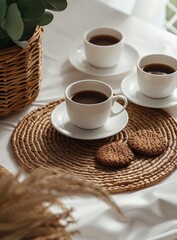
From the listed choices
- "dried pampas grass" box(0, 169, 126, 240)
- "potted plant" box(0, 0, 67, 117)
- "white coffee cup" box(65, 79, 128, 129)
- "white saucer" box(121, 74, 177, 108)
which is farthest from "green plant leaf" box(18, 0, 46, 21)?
"dried pampas grass" box(0, 169, 126, 240)

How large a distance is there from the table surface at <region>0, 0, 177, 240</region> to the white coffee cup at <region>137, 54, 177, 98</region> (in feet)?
0.14

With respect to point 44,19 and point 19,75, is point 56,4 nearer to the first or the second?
point 44,19

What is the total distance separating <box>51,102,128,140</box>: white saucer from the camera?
113cm

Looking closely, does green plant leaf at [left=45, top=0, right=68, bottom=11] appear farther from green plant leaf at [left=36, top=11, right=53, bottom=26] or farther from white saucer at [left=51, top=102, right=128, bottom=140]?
white saucer at [left=51, top=102, right=128, bottom=140]

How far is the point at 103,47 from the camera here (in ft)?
4.29

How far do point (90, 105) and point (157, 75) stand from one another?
0.17 m

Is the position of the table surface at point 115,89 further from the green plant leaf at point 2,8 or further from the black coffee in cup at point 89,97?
the green plant leaf at point 2,8

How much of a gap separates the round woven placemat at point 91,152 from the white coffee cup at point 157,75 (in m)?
0.04

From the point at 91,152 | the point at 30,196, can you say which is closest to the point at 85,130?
the point at 91,152

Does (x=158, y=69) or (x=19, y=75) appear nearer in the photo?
(x=19, y=75)

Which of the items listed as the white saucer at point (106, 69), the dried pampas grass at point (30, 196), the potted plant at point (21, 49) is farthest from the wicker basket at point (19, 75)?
the dried pampas grass at point (30, 196)

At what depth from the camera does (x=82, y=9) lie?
5.02 ft

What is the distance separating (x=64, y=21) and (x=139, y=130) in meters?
0.46

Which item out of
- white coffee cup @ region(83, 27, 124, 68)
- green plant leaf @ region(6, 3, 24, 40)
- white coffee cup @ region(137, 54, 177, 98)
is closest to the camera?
green plant leaf @ region(6, 3, 24, 40)
